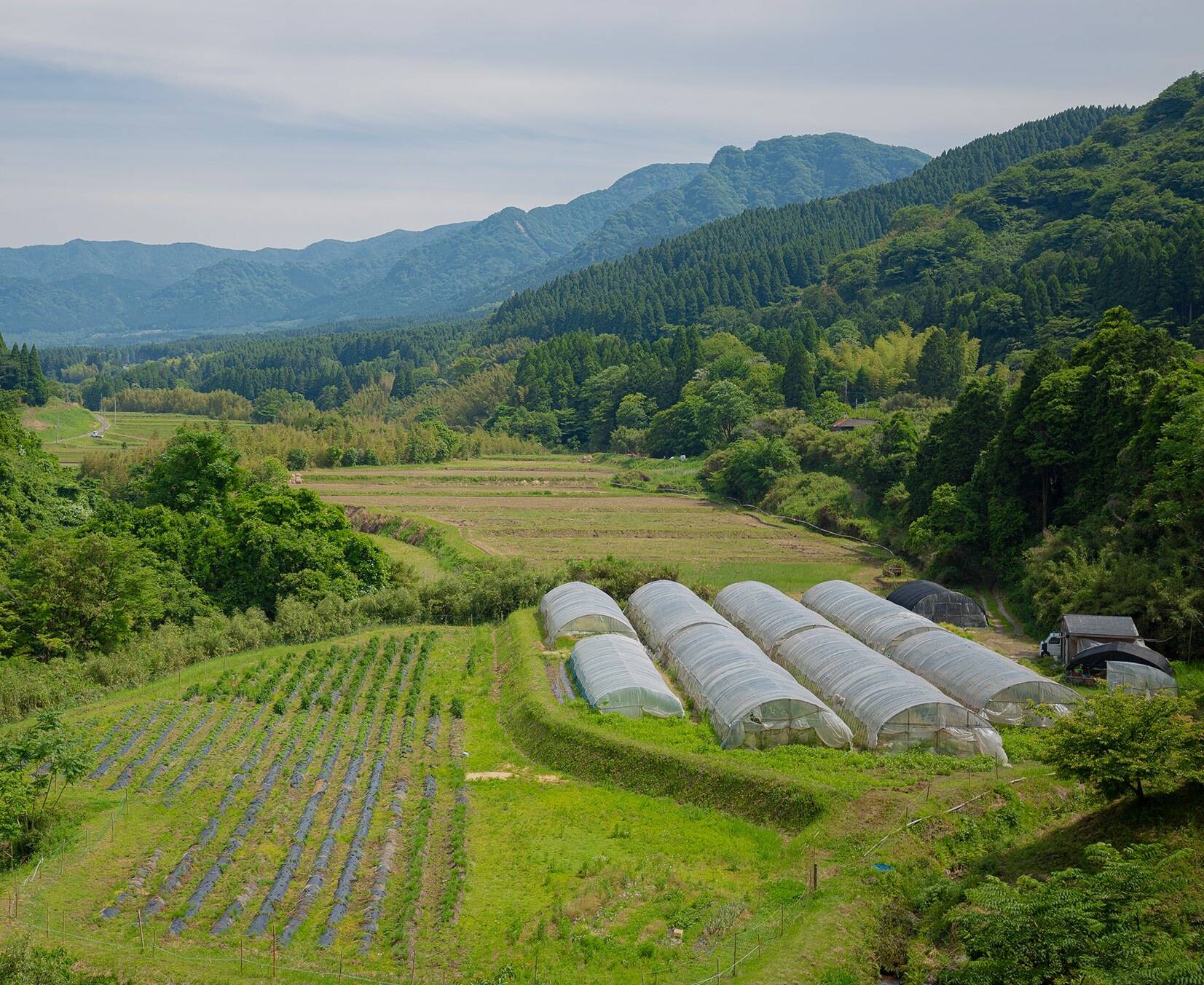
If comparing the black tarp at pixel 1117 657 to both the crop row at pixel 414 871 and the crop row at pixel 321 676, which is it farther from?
the crop row at pixel 321 676

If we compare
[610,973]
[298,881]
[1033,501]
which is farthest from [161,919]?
[1033,501]

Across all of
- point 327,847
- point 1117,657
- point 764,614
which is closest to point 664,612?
point 764,614

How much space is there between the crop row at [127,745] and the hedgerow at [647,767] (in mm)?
7637

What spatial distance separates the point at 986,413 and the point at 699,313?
287 feet

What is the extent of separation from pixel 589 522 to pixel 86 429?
6438cm

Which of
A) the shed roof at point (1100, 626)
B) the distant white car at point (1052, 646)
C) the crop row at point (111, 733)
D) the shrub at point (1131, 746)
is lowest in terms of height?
the distant white car at point (1052, 646)

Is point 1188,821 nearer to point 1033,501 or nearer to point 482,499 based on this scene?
point 1033,501

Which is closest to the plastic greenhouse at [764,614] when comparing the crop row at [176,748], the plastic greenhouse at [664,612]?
the plastic greenhouse at [664,612]

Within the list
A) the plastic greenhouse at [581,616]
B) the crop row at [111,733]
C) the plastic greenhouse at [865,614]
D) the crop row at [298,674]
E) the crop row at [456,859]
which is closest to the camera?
the crop row at [456,859]

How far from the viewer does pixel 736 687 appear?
21.9 m

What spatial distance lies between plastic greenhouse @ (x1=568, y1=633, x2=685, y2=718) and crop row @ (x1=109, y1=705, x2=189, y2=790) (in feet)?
29.0

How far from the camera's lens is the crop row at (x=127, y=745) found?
19438 millimetres

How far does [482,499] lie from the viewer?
5969 cm

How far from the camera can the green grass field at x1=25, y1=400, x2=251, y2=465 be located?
73812 mm
